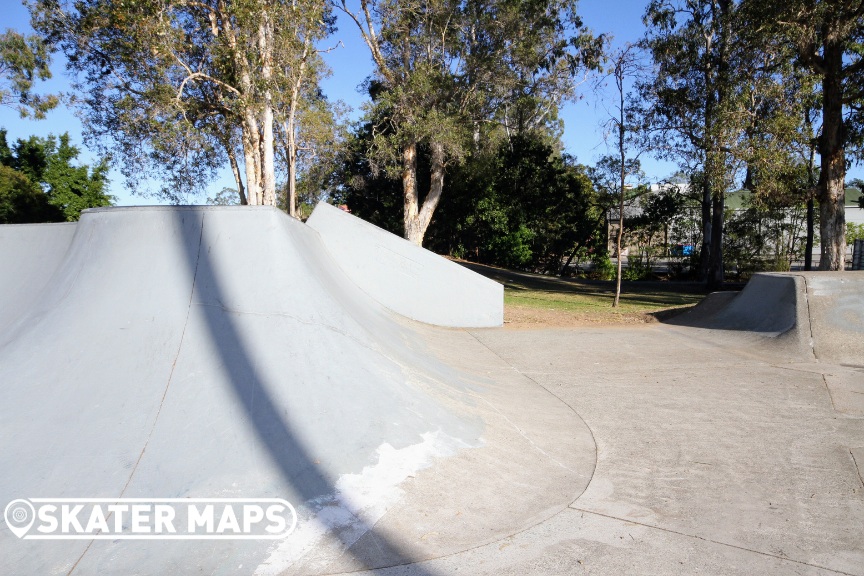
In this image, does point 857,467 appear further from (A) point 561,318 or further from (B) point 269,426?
A: (A) point 561,318

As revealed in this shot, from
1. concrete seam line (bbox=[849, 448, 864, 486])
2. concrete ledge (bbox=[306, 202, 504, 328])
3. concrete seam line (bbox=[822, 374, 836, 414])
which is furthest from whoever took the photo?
concrete ledge (bbox=[306, 202, 504, 328])

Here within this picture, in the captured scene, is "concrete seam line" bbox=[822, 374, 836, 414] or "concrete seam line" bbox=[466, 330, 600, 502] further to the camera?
"concrete seam line" bbox=[822, 374, 836, 414]

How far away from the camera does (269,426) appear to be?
4.23m

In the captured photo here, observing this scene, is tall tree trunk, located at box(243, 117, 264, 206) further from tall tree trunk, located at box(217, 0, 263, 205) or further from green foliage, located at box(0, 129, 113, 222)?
green foliage, located at box(0, 129, 113, 222)

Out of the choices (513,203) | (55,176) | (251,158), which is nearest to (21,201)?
(55,176)

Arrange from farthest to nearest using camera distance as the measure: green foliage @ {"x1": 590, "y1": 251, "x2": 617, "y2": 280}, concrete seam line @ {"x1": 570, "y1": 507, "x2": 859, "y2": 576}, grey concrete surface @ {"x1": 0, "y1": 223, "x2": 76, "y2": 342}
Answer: green foliage @ {"x1": 590, "y1": 251, "x2": 617, "y2": 280} → grey concrete surface @ {"x1": 0, "y1": 223, "x2": 76, "y2": 342} → concrete seam line @ {"x1": 570, "y1": 507, "x2": 859, "y2": 576}

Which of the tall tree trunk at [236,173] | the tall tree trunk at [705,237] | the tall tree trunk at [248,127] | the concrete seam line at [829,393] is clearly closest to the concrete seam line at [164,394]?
the concrete seam line at [829,393]

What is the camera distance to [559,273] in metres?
30.7

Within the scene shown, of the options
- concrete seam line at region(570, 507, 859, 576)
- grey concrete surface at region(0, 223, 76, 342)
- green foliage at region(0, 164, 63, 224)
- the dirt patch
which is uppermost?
green foliage at region(0, 164, 63, 224)

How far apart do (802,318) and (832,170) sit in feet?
29.0

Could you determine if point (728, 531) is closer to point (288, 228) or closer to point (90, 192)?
point (288, 228)

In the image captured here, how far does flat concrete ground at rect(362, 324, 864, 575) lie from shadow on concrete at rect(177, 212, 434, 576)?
7.7 inches

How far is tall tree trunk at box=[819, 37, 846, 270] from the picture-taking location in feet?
51.1

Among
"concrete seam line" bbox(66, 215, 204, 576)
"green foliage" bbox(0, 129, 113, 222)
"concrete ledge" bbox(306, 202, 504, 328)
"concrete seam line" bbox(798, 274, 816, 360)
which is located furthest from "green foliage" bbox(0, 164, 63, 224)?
"concrete seam line" bbox(798, 274, 816, 360)
